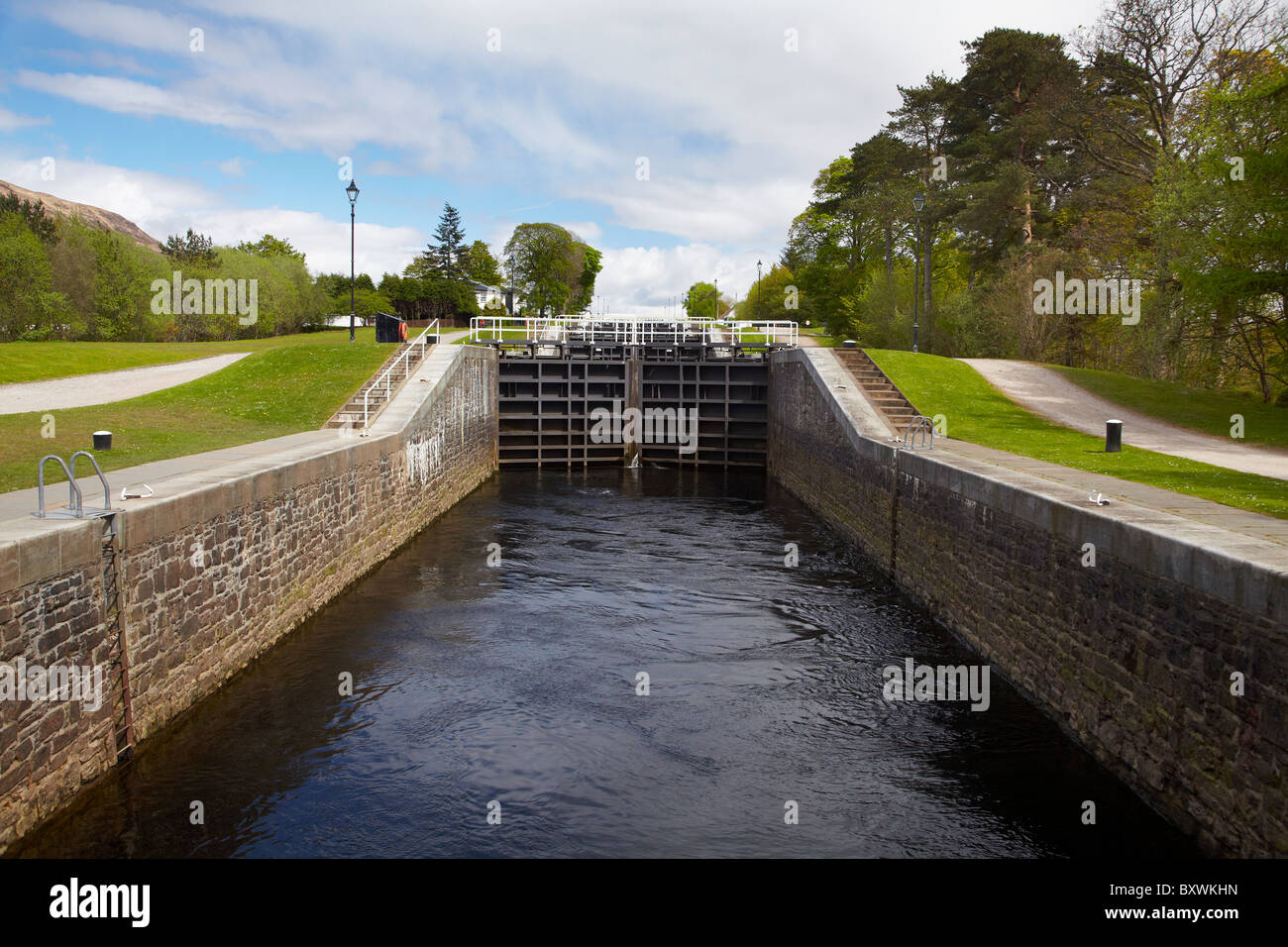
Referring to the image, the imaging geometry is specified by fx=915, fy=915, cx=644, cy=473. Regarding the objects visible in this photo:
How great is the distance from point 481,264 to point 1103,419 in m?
80.3

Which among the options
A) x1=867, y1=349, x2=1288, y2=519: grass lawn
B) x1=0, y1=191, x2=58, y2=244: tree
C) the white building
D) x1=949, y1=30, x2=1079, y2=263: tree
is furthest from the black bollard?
the white building

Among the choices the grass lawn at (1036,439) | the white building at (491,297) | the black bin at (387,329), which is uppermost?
the white building at (491,297)

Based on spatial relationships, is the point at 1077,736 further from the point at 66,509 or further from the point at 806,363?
the point at 806,363

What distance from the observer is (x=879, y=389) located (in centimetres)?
2230

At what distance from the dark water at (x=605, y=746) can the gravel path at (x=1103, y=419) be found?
5.83 metres

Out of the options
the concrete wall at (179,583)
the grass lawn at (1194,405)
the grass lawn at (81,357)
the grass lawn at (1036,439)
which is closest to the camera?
the concrete wall at (179,583)

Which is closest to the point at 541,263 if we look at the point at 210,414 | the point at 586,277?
the point at 586,277

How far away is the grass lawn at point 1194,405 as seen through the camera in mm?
18062

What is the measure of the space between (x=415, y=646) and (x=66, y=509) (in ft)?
15.6

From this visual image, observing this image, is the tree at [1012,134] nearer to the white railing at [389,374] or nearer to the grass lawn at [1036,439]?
the grass lawn at [1036,439]

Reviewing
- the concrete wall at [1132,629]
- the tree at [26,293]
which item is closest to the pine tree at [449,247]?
the tree at [26,293]

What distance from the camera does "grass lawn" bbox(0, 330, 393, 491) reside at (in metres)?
12.9
